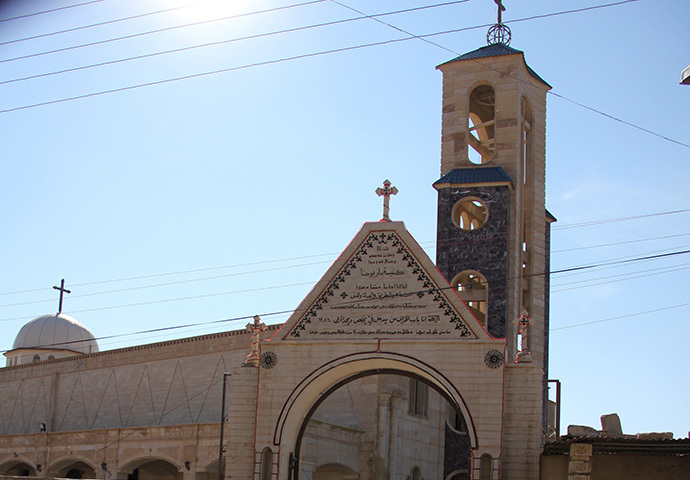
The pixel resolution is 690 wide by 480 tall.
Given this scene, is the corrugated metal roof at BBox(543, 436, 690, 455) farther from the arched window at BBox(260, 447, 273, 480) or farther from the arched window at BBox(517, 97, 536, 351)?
the arched window at BBox(517, 97, 536, 351)

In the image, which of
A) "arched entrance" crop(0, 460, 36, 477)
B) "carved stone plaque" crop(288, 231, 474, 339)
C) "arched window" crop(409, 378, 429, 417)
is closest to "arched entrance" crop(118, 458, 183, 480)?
"arched entrance" crop(0, 460, 36, 477)

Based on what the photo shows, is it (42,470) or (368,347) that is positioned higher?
(368,347)

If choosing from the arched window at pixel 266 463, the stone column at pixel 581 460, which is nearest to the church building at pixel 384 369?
the arched window at pixel 266 463

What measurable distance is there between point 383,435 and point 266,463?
10429mm

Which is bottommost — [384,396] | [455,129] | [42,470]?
[42,470]

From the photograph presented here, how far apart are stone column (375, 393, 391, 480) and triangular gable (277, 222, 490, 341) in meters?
10.2

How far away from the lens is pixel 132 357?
2004 inches

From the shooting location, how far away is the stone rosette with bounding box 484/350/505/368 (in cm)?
2806

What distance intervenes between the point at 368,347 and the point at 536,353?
1055 centimetres

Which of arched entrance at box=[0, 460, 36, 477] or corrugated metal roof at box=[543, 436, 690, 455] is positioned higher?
corrugated metal roof at box=[543, 436, 690, 455]

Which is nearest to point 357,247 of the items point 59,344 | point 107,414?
point 107,414

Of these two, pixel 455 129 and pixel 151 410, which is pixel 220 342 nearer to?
pixel 151 410

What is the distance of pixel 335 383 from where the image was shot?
30797mm

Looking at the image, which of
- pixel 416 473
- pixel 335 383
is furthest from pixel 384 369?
pixel 416 473
